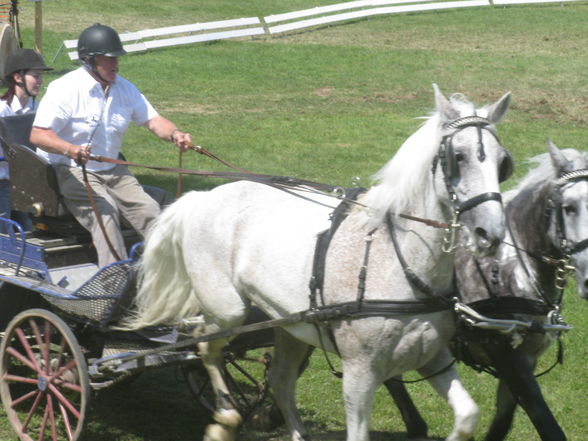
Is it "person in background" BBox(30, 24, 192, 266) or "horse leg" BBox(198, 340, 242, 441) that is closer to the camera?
"horse leg" BBox(198, 340, 242, 441)

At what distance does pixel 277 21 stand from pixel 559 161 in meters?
20.0

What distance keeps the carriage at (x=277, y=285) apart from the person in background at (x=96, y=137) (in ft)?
0.49

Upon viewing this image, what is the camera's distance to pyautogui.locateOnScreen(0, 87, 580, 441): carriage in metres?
4.31

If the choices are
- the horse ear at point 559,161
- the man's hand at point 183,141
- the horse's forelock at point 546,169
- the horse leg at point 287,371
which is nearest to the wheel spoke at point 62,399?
the horse leg at point 287,371

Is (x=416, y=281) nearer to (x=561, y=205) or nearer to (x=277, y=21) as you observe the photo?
(x=561, y=205)

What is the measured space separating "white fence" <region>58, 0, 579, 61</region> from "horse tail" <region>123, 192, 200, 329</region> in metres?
15.2

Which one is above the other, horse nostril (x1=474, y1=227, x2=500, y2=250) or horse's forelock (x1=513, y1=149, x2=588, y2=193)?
horse's forelock (x1=513, y1=149, x2=588, y2=193)

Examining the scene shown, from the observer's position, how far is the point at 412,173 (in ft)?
14.4

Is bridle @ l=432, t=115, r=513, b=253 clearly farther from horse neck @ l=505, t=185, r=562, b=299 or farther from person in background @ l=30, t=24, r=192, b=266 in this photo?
person in background @ l=30, t=24, r=192, b=266

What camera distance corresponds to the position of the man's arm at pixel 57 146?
5438 mm

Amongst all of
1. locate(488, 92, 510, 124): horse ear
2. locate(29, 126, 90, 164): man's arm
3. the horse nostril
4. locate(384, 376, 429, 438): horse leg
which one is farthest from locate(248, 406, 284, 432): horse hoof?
locate(488, 92, 510, 124): horse ear

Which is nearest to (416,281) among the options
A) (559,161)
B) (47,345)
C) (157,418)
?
(559,161)

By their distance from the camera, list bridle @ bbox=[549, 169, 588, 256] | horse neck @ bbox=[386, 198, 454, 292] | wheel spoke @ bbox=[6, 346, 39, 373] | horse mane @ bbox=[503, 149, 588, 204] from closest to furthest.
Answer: horse neck @ bbox=[386, 198, 454, 292] < bridle @ bbox=[549, 169, 588, 256] < horse mane @ bbox=[503, 149, 588, 204] < wheel spoke @ bbox=[6, 346, 39, 373]

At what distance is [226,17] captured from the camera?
25.7 metres
